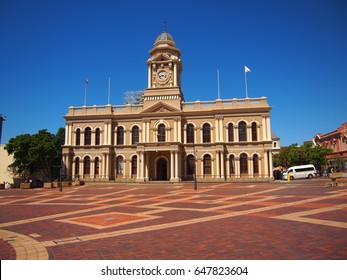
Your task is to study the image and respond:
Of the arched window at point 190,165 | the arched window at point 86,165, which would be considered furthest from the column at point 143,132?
the arched window at point 86,165

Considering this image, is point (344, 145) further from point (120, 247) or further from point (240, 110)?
point (120, 247)

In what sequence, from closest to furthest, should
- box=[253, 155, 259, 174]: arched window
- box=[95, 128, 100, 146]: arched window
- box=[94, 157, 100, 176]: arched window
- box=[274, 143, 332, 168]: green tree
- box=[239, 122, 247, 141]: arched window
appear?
box=[253, 155, 259, 174]: arched window < box=[239, 122, 247, 141]: arched window < box=[94, 157, 100, 176]: arched window < box=[95, 128, 100, 146]: arched window < box=[274, 143, 332, 168]: green tree

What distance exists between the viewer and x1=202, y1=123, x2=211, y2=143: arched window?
39.8 m

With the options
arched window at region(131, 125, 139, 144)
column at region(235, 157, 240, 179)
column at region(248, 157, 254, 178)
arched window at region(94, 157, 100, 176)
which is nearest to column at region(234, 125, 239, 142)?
column at region(235, 157, 240, 179)

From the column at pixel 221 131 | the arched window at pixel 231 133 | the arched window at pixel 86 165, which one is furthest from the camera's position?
the arched window at pixel 86 165

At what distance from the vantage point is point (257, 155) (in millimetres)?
37906

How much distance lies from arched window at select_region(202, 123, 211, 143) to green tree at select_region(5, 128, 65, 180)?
22.2 metres

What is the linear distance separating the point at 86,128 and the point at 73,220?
33290 millimetres

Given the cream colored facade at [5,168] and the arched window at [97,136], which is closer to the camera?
the arched window at [97,136]

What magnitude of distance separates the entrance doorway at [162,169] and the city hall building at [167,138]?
15cm

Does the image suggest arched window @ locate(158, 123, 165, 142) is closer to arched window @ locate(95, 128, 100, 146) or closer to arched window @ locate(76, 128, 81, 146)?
arched window @ locate(95, 128, 100, 146)

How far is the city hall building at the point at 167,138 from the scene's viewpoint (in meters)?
37.9

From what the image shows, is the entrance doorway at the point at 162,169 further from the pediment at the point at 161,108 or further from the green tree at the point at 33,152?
the green tree at the point at 33,152

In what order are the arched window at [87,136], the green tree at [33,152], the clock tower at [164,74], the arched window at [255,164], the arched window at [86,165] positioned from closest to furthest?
the green tree at [33,152] < the arched window at [255,164] < the clock tower at [164,74] < the arched window at [86,165] < the arched window at [87,136]
